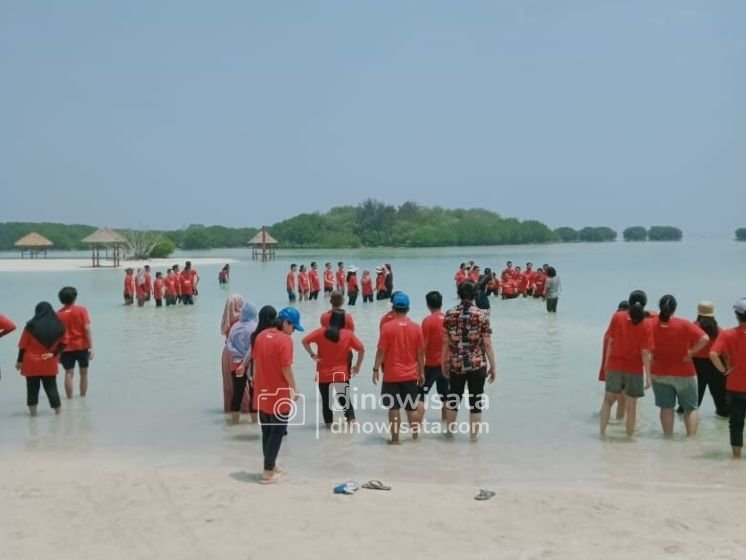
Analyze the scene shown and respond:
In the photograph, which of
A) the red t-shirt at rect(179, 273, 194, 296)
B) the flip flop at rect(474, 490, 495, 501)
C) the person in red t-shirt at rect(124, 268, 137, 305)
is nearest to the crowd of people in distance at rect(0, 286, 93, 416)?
the flip flop at rect(474, 490, 495, 501)

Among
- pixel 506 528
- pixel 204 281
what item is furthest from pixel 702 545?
pixel 204 281

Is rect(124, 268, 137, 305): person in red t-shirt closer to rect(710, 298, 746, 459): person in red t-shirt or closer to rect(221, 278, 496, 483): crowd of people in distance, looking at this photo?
rect(221, 278, 496, 483): crowd of people in distance

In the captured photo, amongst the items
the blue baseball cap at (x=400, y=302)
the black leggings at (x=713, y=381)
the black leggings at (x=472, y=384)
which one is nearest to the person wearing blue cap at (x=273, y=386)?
the blue baseball cap at (x=400, y=302)

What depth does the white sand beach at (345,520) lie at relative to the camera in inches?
184

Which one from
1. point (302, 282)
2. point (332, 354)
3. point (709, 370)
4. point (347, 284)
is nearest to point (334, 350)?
point (332, 354)

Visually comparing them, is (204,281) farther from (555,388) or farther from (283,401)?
(283,401)

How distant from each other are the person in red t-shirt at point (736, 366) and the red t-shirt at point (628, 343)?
0.69 m

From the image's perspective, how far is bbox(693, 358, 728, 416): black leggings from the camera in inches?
331

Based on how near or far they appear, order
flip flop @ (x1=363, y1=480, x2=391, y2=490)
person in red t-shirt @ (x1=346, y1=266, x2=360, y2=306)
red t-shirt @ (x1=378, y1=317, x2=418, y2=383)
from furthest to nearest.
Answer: person in red t-shirt @ (x1=346, y1=266, x2=360, y2=306) → red t-shirt @ (x1=378, y1=317, x2=418, y2=383) → flip flop @ (x1=363, y1=480, x2=391, y2=490)

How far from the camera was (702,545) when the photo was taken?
4672mm

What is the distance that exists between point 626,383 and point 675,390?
20.5 inches

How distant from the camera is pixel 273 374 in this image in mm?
6160

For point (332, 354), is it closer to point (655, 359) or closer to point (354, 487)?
point (354, 487)

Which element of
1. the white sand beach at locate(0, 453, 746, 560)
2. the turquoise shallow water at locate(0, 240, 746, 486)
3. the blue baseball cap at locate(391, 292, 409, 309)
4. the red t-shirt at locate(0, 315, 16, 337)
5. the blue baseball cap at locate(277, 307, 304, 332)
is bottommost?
the turquoise shallow water at locate(0, 240, 746, 486)
